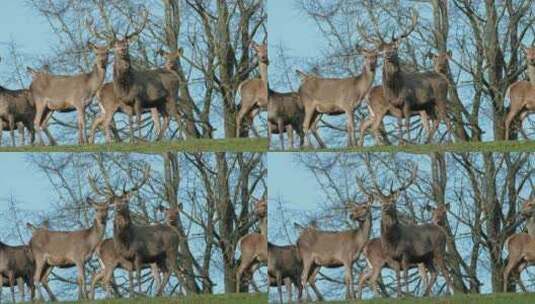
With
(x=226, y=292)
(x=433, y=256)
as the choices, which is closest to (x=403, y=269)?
(x=433, y=256)

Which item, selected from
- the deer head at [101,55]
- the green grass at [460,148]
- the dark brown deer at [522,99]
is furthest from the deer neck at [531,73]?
the deer head at [101,55]

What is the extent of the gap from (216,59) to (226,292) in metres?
2.88

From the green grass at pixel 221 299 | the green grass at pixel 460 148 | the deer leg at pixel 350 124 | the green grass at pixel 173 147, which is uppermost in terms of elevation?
the deer leg at pixel 350 124

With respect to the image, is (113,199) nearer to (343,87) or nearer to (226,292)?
(226,292)

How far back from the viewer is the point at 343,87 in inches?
749

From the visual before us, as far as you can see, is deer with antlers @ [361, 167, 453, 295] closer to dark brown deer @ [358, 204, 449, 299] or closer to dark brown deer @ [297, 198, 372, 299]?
dark brown deer @ [358, 204, 449, 299]

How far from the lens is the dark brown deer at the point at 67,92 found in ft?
62.4

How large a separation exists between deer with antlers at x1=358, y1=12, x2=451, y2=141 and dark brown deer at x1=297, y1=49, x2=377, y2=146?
0.20 m

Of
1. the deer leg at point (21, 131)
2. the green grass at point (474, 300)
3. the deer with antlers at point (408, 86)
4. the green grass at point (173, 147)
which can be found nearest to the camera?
the green grass at point (474, 300)

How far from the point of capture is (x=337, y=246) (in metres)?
18.5

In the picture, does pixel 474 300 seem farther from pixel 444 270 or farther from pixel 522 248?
pixel 522 248

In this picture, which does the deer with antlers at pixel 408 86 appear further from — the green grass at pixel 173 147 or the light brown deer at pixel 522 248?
the green grass at pixel 173 147

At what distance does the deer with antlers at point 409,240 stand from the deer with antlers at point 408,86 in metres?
0.79

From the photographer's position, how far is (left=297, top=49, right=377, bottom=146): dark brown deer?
61.9 feet
